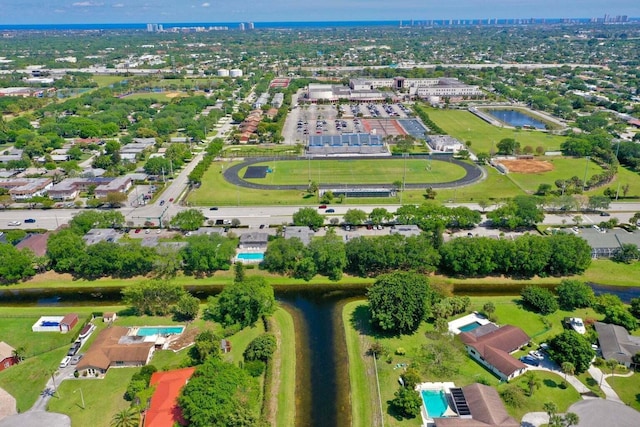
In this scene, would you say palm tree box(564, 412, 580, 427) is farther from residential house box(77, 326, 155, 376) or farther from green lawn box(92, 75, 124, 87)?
green lawn box(92, 75, 124, 87)

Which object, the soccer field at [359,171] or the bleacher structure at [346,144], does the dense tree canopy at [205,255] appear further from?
the bleacher structure at [346,144]

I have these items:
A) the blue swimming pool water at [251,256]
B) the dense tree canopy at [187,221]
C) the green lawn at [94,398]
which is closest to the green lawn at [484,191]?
the blue swimming pool water at [251,256]

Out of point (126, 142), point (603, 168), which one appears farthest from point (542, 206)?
point (126, 142)

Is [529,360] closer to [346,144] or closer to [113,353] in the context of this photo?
[113,353]

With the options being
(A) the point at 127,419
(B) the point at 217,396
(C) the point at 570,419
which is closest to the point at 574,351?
(C) the point at 570,419

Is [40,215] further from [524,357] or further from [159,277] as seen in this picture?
[524,357]

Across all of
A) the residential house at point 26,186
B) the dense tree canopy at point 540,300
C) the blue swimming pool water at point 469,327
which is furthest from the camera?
the residential house at point 26,186
